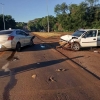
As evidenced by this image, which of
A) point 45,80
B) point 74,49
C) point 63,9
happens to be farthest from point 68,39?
point 63,9

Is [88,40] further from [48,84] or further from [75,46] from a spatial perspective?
[48,84]

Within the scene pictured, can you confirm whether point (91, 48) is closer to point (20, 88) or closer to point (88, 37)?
point (88, 37)

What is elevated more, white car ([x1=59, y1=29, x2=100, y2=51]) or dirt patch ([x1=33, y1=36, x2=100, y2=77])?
white car ([x1=59, y1=29, x2=100, y2=51])

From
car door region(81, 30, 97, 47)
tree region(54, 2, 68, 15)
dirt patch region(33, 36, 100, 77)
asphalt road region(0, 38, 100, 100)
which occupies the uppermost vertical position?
tree region(54, 2, 68, 15)

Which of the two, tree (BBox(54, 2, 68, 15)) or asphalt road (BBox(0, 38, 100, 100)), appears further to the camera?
tree (BBox(54, 2, 68, 15))

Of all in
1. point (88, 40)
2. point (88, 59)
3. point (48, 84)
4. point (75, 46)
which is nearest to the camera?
point (48, 84)

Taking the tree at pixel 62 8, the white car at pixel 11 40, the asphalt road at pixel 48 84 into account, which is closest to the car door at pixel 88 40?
the white car at pixel 11 40

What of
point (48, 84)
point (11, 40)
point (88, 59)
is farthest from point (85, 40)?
point (48, 84)

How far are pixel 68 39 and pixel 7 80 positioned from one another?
989cm

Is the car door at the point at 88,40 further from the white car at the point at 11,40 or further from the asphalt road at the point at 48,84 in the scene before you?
the asphalt road at the point at 48,84

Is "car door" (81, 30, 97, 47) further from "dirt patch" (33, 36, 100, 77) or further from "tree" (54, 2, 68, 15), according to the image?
"tree" (54, 2, 68, 15)

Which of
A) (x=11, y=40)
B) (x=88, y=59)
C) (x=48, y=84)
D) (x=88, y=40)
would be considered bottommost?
(x=88, y=59)

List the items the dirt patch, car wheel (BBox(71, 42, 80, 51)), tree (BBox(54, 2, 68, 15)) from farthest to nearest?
tree (BBox(54, 2, 68, 15)) → car wheel (BBox(71, 42, 80, 51)) → the dirt patch

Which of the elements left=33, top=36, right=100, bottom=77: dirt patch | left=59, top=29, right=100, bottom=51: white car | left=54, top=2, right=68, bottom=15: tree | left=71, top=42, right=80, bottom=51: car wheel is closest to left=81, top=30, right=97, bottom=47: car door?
left=59, top=29, right=100, bottom=51: white car
